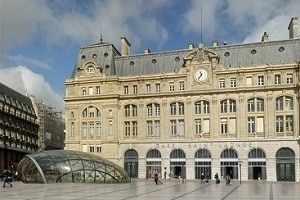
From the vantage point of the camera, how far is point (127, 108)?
241 feet

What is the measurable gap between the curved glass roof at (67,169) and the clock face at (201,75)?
23194 mm

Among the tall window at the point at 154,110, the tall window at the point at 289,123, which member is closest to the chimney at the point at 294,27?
the tall window at the point at 289,123

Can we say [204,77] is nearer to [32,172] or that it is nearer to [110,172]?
[110,172]

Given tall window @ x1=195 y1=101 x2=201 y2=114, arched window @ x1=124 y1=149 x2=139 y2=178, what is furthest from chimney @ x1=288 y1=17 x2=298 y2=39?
arched window @ x1=124 y1=149 x2=139 y2=178

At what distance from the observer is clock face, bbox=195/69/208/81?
69.6 metres

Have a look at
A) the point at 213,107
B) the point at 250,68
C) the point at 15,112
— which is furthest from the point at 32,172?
the point at 15,112

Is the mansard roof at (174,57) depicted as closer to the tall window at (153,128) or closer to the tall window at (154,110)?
the tall window at (154,110)

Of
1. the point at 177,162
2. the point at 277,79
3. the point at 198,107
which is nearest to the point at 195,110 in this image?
the point at 198,107

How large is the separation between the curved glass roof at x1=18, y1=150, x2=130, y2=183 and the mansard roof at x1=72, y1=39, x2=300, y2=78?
1016 inches

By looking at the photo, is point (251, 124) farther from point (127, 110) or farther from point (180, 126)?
point (127, 110)

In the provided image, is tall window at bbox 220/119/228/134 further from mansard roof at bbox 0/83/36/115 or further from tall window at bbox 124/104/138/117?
mansard roof at bbox 0/83/36/115

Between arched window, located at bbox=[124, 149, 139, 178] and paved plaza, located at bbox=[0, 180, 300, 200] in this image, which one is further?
arched window, located at bbox=[124, 149, 139, 178]

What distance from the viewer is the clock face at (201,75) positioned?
69562 millimetres

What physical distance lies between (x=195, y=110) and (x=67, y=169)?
26201mm
